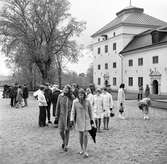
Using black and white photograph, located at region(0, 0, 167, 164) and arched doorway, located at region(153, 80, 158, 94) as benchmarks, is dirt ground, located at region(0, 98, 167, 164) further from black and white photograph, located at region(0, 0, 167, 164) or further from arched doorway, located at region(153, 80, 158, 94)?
arched doorway, located at region(153, 80, 158, 94)

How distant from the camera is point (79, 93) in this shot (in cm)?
673

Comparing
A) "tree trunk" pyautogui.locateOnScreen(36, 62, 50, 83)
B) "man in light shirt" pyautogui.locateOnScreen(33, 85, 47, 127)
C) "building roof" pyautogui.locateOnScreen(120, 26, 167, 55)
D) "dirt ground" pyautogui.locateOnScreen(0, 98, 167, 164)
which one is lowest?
"dirt ground" pyautogui.locateOnScreen(0, 98, 167, 164)

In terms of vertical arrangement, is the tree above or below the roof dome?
below

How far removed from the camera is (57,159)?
6.34 meters

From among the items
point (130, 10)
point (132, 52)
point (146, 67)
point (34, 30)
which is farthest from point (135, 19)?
point (34, 30)

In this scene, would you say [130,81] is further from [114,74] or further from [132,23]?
[132,23]

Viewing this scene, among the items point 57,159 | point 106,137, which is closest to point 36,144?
point 57,159

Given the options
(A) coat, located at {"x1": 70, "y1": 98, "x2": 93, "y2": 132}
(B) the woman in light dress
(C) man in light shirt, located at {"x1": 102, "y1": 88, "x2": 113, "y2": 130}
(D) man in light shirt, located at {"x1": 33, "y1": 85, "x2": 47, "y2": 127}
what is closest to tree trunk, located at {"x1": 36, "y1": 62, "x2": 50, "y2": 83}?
(D) man in light shirt, located at {"x1": 33, "y1": 85, "x2": 47, "y2": 127}

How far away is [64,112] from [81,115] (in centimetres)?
71

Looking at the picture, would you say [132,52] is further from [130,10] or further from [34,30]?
[34,30]

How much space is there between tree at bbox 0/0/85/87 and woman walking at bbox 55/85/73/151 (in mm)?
26527

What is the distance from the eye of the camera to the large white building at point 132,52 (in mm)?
36125

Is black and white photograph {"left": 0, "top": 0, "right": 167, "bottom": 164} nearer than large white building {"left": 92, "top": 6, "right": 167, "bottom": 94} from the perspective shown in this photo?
Yes

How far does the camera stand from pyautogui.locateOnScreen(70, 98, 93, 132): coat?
21.7 ft
